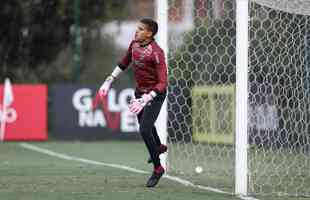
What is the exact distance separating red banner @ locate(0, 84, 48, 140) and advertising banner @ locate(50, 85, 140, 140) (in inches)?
18.8

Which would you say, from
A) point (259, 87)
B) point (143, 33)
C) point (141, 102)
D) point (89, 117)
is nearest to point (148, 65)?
point (143, 33)

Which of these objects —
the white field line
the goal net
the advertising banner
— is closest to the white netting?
the goal net

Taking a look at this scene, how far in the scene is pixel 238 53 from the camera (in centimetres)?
942

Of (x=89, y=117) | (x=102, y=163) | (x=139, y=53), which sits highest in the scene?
(x=139, y=53)

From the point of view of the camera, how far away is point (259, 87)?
1090 centimetres

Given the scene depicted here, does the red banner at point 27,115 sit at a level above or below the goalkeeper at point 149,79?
below

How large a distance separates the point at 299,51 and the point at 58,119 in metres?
11.1

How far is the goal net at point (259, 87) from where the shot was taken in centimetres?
1038

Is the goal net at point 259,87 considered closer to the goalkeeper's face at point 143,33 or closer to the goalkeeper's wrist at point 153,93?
the goalkeeper's wrist at point 153,93

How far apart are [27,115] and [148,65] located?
34.8 ft

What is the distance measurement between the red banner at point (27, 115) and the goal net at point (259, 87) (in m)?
7.25

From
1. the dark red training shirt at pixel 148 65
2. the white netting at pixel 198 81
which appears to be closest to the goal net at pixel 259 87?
the white netting at pixel 198 81

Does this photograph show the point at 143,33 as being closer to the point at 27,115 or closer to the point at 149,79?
the point at 149,79

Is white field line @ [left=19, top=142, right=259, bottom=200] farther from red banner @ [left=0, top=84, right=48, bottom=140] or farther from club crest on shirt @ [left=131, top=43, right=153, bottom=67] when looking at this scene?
club crest on shirt @ [left=131, top=43, right=153, bottom=67]
